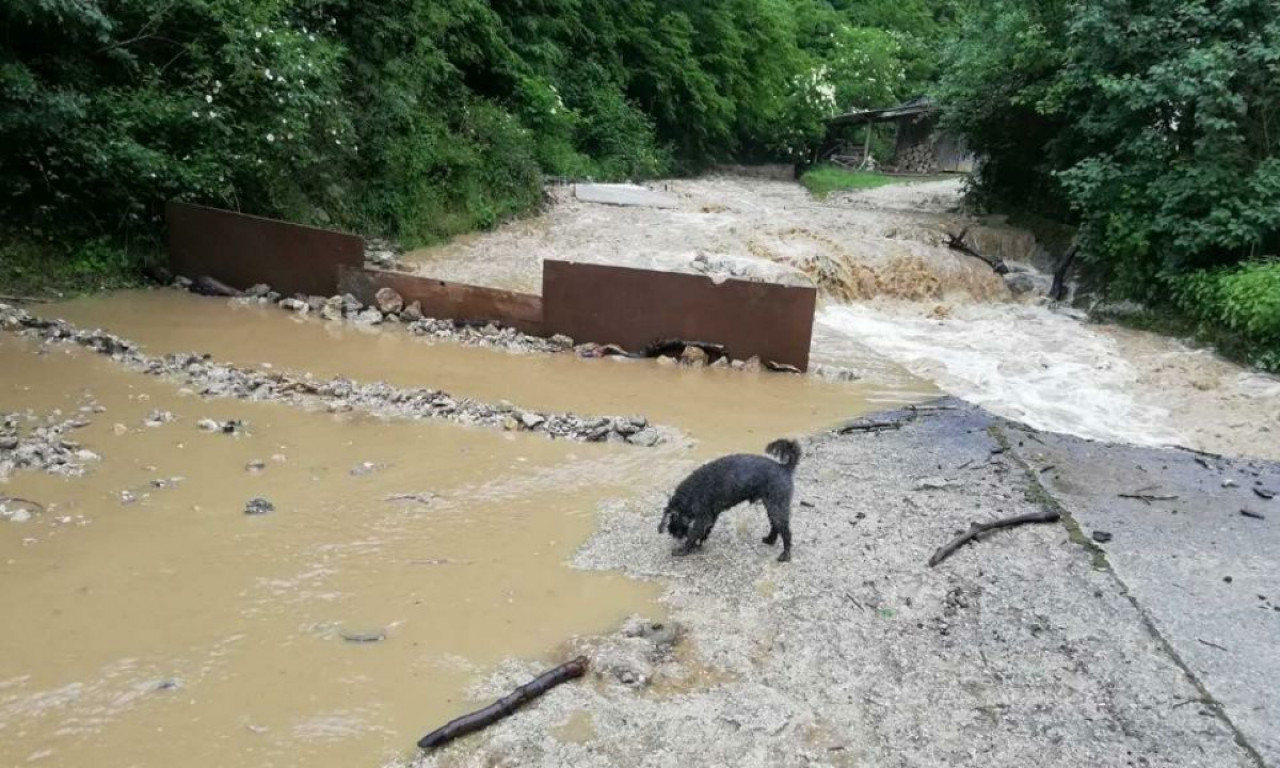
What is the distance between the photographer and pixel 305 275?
38.4 ft

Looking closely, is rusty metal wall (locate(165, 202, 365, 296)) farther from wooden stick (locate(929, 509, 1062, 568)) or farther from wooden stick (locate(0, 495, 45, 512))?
wooden stick (locate(929, 509, 1062, 568))

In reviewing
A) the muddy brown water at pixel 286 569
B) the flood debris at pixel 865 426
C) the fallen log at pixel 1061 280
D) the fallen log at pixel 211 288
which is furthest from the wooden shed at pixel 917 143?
the muddy brown water at pixel 286 569

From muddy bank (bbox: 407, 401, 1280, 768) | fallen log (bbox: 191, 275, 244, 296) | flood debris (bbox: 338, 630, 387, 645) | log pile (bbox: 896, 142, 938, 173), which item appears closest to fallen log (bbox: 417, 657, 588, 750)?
muddy bank (bbox: 407, 401, 1280, 768)

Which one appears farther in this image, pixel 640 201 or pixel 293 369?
pixel 640 201

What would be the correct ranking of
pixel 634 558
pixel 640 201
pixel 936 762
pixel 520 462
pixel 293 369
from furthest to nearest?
pixel 640 201, pixel 293 369, pixel 520 462, pixel 634 558, pixel 936 762

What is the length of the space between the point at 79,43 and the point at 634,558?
10230 mm

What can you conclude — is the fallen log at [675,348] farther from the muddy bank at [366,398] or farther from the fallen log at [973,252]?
the fallen log at [973,252]

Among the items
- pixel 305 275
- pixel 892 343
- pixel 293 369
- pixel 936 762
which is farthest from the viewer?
pixel 892 343

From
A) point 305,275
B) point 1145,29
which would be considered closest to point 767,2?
point 1145,29

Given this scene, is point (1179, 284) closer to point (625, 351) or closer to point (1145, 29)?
point (1145, 29)

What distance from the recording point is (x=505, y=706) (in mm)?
3930

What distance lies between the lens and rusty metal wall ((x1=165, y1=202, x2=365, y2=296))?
38.0ft

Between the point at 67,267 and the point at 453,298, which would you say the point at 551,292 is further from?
the point at 67,267

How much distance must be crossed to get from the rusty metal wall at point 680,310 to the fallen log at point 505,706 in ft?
22.0
